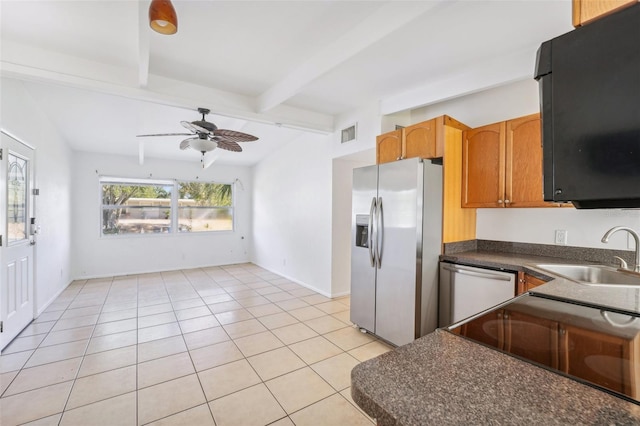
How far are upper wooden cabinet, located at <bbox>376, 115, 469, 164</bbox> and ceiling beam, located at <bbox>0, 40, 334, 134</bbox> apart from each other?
1.43 m

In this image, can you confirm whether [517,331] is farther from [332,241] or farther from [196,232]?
[196,232]

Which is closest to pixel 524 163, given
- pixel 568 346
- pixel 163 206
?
pixel 568 346

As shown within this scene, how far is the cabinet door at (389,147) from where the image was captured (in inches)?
123

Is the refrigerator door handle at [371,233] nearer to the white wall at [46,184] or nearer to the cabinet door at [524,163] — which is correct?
the cabinet door at [524,163]

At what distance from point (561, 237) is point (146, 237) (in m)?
6.94

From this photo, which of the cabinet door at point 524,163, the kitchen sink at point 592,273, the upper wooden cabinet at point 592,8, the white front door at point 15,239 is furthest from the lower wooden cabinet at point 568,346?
the white front door at point 15,239

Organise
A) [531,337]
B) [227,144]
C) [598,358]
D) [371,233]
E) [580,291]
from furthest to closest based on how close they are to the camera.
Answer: [227,144], [371,233], [580,291], [531,337], [598,358]

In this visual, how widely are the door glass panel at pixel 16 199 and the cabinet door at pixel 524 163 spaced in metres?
4.77

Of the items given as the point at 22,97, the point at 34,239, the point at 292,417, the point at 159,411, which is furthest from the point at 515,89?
the point at 34,239

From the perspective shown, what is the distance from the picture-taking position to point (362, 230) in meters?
3.20

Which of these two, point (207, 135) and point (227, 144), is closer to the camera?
point (207, 135)

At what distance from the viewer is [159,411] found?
195 centimetres

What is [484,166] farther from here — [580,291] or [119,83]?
[119,83]

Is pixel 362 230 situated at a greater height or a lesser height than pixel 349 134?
lesser
